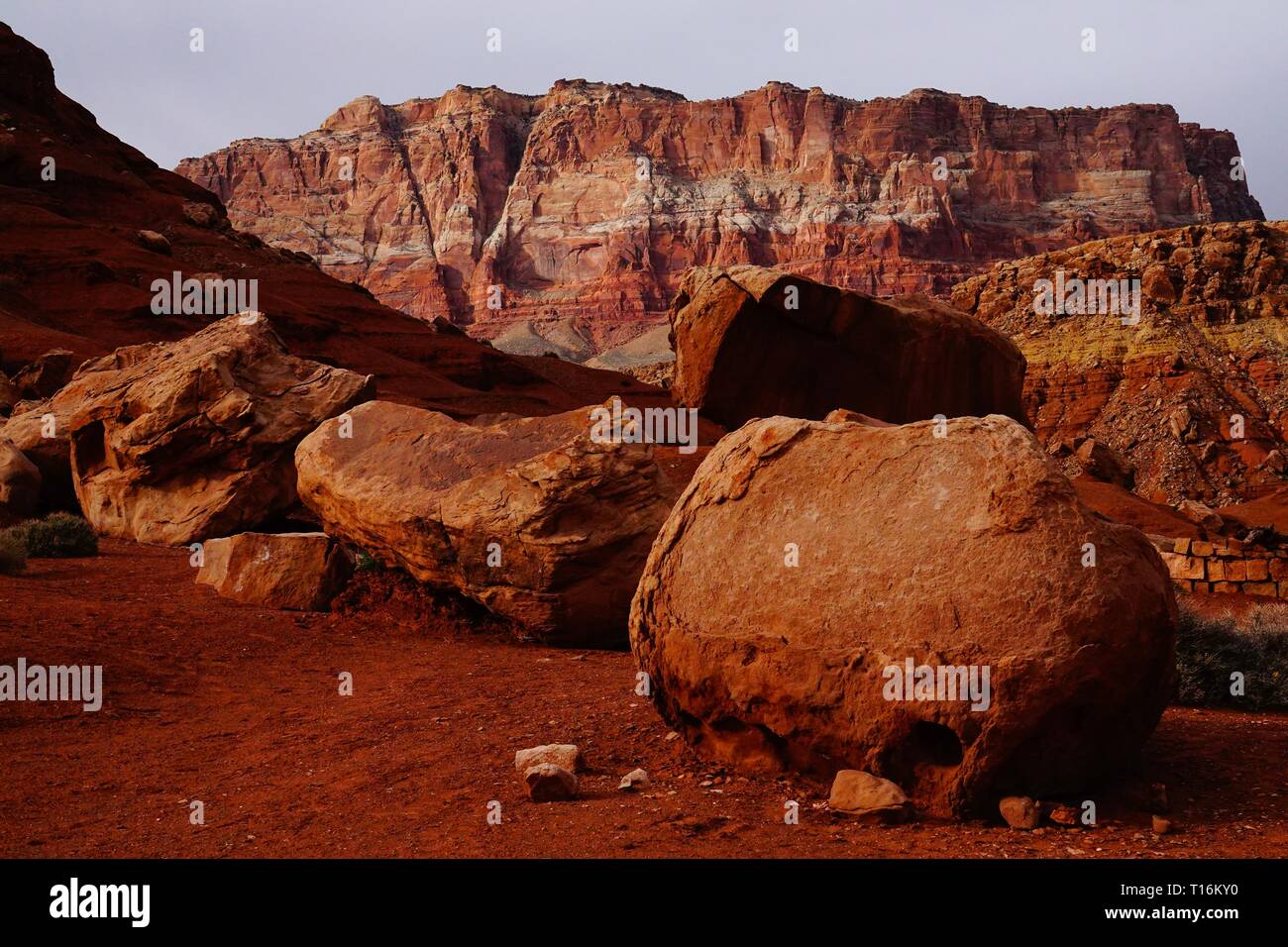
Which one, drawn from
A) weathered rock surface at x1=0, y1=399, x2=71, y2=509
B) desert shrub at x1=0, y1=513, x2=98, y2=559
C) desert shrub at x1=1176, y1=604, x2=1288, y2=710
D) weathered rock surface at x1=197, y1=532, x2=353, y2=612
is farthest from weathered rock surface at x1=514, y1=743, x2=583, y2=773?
weathered rock surface at x1=0, y1=399, x2=71, y2=509

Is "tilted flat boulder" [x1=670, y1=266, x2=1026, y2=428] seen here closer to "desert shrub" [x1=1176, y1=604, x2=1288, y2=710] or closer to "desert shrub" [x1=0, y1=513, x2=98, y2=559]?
"desert shrub" [x1=0, y1=513, x2=98, y2=559]

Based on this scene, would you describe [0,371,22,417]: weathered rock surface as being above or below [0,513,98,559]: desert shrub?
above

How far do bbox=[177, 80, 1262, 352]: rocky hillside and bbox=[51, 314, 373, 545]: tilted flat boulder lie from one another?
96.2 m

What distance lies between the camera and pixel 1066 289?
164ft

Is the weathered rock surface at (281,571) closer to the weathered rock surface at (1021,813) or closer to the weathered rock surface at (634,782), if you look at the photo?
the weathered rock surface at (634,782)

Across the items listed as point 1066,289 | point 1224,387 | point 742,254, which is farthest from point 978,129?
point 1224,387

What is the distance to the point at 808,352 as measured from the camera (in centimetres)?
2256

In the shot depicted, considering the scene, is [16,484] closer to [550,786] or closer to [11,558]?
[11,558]

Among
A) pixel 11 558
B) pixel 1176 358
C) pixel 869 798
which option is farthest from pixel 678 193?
pixel 869 798

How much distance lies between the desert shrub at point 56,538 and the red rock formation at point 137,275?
15822 millimetres

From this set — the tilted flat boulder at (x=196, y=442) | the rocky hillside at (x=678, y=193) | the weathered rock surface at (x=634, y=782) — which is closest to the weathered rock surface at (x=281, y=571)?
the tilted flat boulder at (x=196, y=442)

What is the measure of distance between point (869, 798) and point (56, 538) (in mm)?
10502

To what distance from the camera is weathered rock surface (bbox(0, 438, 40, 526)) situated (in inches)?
531
